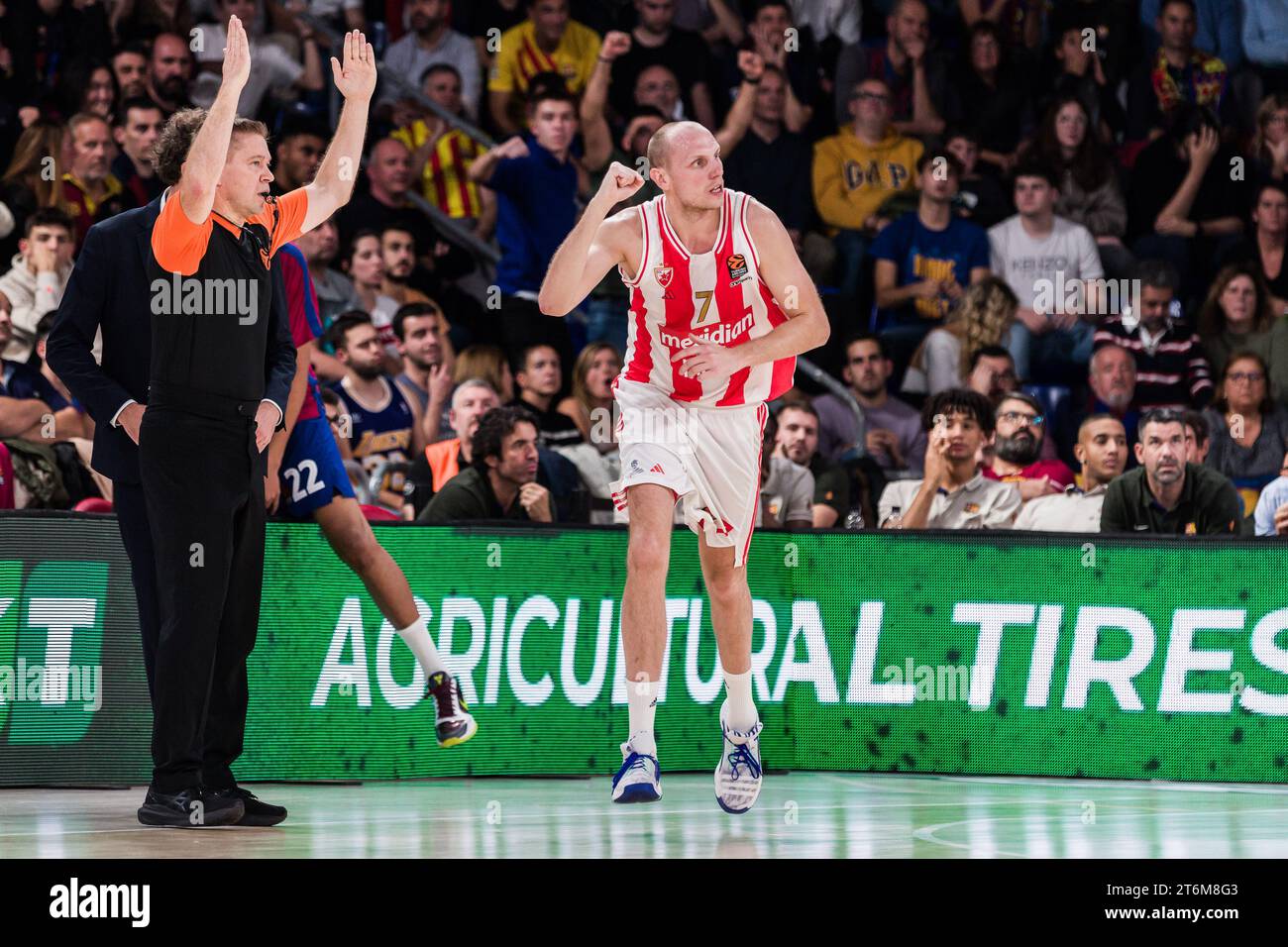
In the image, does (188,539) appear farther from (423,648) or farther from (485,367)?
(485,367)

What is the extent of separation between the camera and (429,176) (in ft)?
42.5

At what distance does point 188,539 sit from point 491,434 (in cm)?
321

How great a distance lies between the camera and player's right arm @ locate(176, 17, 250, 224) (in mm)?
5758

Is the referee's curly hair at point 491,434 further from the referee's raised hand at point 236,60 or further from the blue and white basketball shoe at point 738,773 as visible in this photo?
the referee's raised hand at point 236,60

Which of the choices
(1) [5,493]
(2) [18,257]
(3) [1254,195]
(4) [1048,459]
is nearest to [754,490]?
(1) [5,493]

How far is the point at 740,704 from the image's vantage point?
7.25 m

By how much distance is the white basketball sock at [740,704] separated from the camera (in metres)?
7.21

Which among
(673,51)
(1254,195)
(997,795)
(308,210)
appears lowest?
(997,795)

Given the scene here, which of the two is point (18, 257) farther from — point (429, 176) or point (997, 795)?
point (997, 795)

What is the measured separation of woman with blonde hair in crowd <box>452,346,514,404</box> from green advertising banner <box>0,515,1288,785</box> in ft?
10.1

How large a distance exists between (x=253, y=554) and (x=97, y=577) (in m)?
1.48

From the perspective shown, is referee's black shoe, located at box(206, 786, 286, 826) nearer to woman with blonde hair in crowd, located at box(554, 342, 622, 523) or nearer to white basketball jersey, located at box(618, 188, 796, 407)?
white basketball jersey, located at box(618, 188, 796, 407)

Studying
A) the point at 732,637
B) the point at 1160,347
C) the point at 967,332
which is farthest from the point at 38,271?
the point at 1160,347

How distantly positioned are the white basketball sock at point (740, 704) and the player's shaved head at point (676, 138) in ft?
6.36
